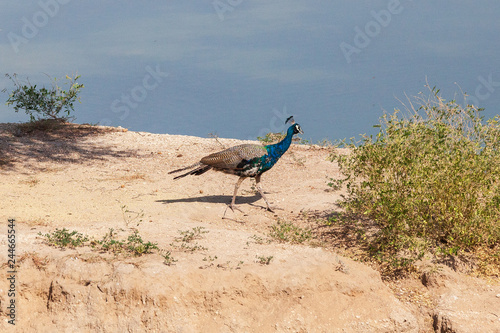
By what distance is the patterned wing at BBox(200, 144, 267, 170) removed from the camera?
10430mm

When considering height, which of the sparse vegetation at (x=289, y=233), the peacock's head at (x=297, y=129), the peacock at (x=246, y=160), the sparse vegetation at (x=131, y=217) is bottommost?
the sparse vegetation at (x=131, y=217)

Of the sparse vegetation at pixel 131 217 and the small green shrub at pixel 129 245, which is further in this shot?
the sparse vegetation at pixel 131 217

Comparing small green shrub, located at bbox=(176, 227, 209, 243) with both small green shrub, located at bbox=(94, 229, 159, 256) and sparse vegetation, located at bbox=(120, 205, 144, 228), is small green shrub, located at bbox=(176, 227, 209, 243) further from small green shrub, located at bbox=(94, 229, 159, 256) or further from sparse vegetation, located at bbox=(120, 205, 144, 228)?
sparse vegetation, located at bbox=(120, 205, 144, 228)

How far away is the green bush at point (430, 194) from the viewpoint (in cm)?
801

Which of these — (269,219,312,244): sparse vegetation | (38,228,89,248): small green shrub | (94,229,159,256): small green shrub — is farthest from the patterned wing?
(38,228,89,248): small green shrub

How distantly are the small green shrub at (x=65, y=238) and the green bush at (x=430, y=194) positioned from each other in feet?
14.0

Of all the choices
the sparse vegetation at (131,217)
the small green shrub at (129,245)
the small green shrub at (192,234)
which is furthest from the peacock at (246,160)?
the small green shrub at (129,245)

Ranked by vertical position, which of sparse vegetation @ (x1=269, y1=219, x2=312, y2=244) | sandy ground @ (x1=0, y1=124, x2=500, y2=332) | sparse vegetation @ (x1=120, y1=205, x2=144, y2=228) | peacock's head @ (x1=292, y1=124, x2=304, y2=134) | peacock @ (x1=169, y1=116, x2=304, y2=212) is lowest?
sandy ground @ (x1=0, y1=124, x2=500, y2=332)

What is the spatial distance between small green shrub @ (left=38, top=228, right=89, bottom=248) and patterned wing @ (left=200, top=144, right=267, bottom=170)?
3.42 meters

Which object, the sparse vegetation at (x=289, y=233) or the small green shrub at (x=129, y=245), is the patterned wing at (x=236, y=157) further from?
the small green shrub at (x=129, y=245)

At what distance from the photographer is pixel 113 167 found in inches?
574

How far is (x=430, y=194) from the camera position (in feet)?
26.5

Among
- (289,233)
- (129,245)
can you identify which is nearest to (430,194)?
(289,233)

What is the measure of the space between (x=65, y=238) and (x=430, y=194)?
17.9 feet
